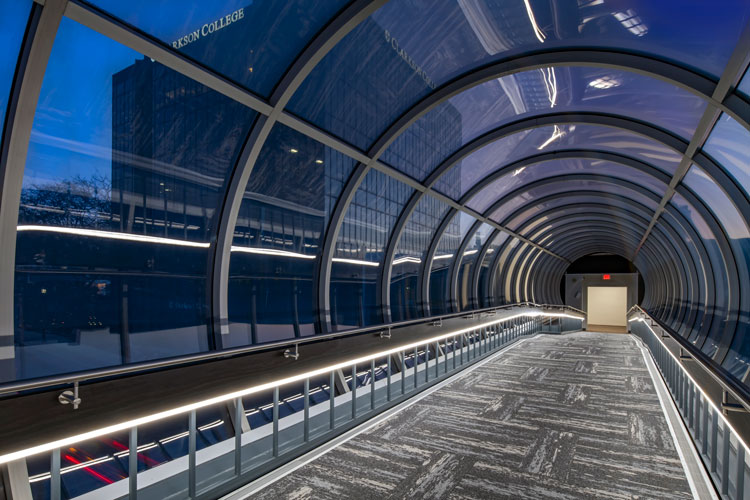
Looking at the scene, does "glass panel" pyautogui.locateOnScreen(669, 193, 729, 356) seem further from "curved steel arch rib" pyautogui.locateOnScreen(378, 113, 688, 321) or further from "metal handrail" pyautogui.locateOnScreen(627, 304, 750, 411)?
"metal handrail" pyautogui.locateOnScreen(627, 304, 750, 411)

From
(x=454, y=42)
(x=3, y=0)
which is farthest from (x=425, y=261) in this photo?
(x=3, y=0)

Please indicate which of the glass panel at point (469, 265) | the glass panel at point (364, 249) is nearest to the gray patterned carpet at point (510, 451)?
the glass panel at point (364, 249)

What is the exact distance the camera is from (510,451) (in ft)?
13.0

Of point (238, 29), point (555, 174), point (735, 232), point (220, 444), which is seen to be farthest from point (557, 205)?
point (220, 444)

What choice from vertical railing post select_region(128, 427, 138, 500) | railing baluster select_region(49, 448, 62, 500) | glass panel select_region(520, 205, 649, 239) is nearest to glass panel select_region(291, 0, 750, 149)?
vertical railing post select_region(128, 427, 138, 500)

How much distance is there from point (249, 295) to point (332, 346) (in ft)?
4.17

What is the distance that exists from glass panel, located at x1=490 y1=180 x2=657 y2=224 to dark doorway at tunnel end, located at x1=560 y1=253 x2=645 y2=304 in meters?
21.1

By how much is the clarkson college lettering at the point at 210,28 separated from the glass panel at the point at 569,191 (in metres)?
9.60

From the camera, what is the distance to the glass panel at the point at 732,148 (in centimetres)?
503

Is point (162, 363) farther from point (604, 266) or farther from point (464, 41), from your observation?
point (604, 266)

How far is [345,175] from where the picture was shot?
6.84 metres

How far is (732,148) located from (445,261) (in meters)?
7.66

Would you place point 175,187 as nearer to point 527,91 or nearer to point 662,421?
point 527,91

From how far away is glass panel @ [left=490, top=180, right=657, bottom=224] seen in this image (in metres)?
12.0
